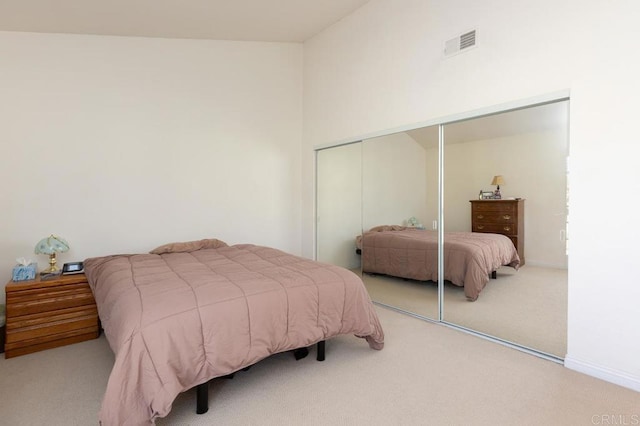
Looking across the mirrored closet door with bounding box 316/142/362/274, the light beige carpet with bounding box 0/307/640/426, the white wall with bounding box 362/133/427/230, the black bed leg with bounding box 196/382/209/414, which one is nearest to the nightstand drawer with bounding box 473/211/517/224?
the white wall with bounding box 362/133/427/230

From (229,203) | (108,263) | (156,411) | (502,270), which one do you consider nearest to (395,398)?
(156,411)

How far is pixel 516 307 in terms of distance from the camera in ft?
9.37

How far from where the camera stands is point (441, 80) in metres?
3.16

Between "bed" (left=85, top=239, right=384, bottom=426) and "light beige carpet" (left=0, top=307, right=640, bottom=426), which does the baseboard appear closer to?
"light beige carpet" (left=0, top=307, right=640, bottom=426)

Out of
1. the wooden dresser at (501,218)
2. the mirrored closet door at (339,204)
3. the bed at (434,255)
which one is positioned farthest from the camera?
the mirrored closet door at (339,204)

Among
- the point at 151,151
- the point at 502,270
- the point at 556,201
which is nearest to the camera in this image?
the point at 556,201

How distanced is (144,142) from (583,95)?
406 centimetres

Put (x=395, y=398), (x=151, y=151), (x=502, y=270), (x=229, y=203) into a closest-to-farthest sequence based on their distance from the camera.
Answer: (x=395, y=398)
(x=502, y=270)
(x=151, y=151)
(x=229, y=203)

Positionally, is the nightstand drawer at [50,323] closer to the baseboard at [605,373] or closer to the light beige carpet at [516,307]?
the light beige carpet at [516,307]

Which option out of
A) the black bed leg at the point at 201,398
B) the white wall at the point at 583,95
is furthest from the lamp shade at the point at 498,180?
the black bed leg at the point at 201,398

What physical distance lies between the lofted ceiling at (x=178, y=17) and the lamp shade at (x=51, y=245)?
2005mm

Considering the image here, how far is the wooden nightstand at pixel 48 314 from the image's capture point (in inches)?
106

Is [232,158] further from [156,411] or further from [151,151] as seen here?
[156,411]

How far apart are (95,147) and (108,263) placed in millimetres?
1399
